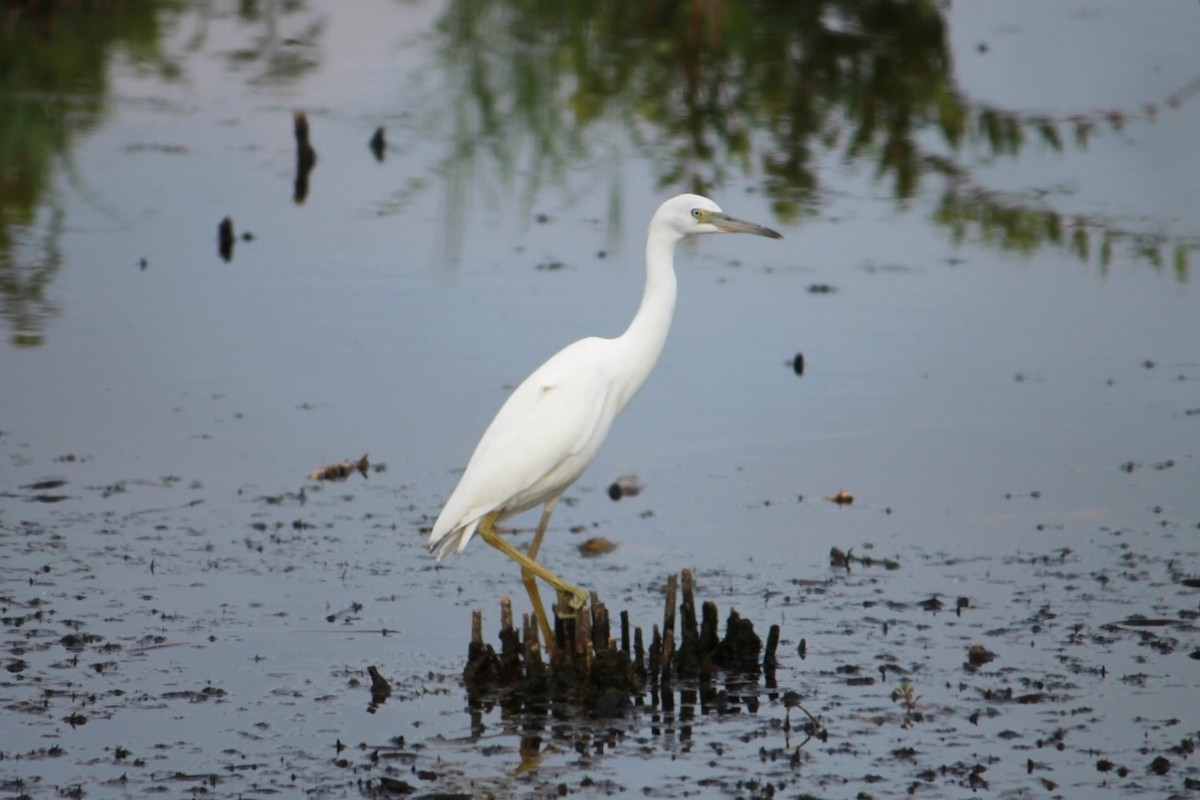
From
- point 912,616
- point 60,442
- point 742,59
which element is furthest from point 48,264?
point 742,59

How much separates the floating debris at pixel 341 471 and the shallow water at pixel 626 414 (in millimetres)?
142

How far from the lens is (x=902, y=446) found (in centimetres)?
1013

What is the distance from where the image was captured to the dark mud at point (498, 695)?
234 inches

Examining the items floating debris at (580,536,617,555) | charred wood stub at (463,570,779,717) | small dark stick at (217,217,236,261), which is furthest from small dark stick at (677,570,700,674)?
small dark stick at (217,217,236,261)

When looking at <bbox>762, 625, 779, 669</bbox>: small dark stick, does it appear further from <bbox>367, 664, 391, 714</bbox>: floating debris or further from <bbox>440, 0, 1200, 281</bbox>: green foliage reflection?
<bbox>440, 0, 1200, 281</bbox>: green foliage reflection

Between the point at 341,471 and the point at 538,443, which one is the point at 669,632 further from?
the point at 341,471

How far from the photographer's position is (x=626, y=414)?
1058 centimetres

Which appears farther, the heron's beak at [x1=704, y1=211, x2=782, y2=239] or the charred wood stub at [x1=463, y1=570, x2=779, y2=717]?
the heron's beak at [x1=704, y1=211, x2=782, y2=239]

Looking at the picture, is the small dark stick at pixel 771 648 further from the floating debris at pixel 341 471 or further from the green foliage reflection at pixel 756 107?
the green foliage reflection at pixel 756 107

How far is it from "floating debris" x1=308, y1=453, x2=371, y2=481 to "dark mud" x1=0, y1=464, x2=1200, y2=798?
0.54 m

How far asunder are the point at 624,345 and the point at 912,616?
69.6 inches

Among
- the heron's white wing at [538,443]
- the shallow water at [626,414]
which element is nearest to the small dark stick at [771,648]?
the shallow water at [626,414]

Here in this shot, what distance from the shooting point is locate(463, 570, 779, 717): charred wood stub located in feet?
21.6

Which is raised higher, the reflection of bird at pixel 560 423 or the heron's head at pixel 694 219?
the heron's head at pixel 694 219
